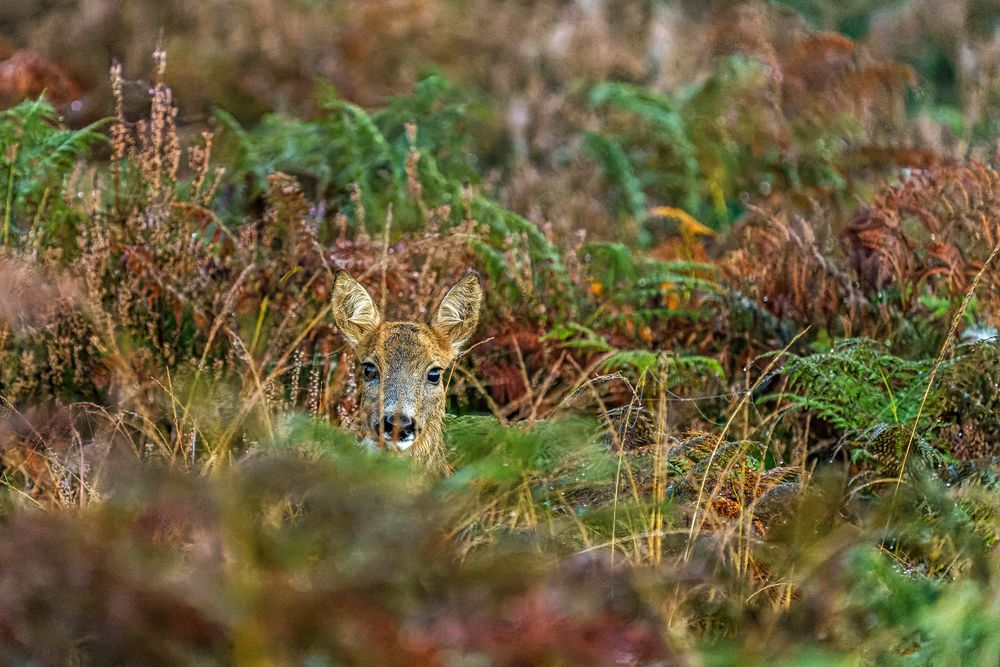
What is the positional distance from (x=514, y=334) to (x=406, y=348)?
0.97 m

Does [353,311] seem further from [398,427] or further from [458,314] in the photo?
[398,427]

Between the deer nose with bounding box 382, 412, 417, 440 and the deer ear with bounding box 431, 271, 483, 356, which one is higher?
the deer ear with bounding box 431, 271, 483, 356

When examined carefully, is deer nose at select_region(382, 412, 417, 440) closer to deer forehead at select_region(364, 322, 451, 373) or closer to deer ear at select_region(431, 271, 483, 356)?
deer forehead at select_region(364, 322, 451, 373)

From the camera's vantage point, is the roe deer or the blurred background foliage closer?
the blurred background foliage

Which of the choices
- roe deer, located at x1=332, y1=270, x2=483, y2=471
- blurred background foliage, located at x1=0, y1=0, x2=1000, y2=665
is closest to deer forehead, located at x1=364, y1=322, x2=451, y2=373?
roe deer, located at x1=332, y1=270, x2=483, y2=471

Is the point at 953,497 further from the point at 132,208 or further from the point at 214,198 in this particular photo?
the point at 214,198

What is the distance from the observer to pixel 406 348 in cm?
520

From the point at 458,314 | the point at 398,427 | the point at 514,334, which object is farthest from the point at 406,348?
the point at 514,334

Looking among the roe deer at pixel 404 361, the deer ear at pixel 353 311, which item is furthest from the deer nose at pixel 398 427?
the deer ear at pixel 353 311

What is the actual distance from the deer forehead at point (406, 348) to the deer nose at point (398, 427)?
274 mm

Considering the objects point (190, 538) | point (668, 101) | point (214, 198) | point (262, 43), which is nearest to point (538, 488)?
point (190, 538)

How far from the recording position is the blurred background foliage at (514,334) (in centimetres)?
277

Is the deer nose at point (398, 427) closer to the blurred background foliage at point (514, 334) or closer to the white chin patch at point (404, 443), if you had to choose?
the white chin patch at point (404, 443)

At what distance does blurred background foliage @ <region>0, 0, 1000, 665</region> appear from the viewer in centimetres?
277
